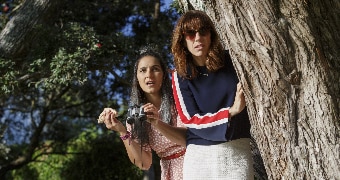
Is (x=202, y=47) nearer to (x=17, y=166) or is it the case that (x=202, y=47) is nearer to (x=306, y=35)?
(x=306, y=35)

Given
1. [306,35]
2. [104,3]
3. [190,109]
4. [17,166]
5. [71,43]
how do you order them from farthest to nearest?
[17,166]
[104,3]
[71,43]
[190,109]
[306,35]

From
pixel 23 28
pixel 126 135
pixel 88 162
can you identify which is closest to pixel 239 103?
pixel 126 135

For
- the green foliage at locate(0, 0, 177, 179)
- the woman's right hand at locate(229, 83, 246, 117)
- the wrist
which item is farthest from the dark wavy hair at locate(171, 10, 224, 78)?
the green foliage at locate(0, 0, 177, 179)

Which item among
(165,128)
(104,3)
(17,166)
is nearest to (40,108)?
(17,166)

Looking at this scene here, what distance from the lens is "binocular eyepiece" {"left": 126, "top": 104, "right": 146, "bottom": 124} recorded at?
9.33 feet

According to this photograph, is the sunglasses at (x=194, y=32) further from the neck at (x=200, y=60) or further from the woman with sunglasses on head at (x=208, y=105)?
the neck at (x=200, y=60)

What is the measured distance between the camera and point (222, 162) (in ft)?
8.44

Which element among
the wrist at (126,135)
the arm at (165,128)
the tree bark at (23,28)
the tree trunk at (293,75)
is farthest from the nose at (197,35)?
the tree bark at (23,28)

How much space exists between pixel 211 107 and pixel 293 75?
43 cm

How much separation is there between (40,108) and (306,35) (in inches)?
366

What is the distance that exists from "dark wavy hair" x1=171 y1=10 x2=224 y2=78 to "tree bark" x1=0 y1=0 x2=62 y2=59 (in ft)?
16.3

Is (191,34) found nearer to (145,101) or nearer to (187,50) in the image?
(187,50)

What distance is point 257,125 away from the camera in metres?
2.53

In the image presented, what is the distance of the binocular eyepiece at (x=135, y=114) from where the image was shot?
284 cm
